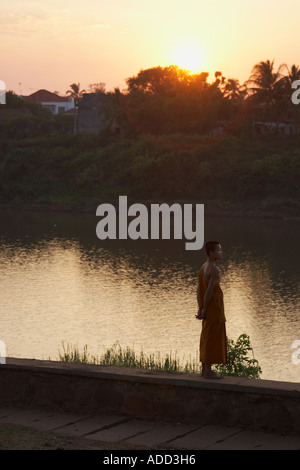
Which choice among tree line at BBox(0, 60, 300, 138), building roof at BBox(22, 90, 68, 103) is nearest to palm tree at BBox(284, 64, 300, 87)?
tree line at BBox(0, 60, 300, 138)

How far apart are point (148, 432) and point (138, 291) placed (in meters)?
37.2

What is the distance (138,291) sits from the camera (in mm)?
47562

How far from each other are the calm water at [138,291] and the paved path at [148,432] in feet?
46.8

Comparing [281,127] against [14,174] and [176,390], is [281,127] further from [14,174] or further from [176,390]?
[176,390]

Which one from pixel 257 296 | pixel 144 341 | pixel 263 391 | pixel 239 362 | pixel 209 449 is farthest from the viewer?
pixel 257 296

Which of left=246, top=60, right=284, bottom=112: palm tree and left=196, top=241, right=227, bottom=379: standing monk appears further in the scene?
left=246, top=60, right=284, bottom=112: palm tree

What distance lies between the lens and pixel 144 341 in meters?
34.2

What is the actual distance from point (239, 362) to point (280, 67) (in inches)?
2954

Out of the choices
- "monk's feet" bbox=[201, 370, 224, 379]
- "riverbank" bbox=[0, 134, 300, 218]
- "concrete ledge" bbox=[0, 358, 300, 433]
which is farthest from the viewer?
"riverbank" bbox=[0, 134, 300, 218]

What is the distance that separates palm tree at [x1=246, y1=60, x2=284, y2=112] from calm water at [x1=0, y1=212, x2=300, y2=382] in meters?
16.8

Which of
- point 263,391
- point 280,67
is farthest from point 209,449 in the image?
point 280,67

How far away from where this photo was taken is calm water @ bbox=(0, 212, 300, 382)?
33.7 meters

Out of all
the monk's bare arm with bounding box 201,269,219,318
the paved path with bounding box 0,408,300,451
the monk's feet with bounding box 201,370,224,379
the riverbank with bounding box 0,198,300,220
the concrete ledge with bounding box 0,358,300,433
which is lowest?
the riverbank with bounding box 0,198,300,220

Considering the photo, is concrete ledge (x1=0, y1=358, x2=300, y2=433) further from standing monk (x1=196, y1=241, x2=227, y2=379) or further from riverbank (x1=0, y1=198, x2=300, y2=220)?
riverbank (x1=0, y1=198, x2=300, y2=220)
